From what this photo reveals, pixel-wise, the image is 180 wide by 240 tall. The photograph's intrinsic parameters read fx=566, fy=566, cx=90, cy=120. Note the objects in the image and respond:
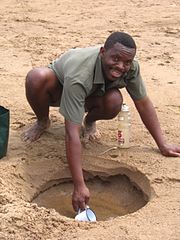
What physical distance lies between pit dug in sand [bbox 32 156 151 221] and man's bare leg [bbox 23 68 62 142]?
469mm

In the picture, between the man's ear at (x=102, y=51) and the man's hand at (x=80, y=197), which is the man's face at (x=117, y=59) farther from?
the man's hand at (x=80, y=197)

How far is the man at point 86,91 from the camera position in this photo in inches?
133

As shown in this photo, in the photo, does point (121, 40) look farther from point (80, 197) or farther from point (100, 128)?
point (100, 128)

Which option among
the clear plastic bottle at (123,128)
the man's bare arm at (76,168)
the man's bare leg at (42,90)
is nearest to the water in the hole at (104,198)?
the clear plastic bottle at (123,128)

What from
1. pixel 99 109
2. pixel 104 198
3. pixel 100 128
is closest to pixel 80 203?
pixel 104 198

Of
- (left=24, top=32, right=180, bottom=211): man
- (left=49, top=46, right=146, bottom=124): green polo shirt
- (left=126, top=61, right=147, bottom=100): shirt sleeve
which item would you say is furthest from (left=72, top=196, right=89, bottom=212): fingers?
(left=126, top=61, right=147, bottom=100): shirt sleeve

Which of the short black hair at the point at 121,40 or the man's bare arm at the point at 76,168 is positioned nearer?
the man's bare arm at the point at 76,168

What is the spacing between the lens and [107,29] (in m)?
7.01

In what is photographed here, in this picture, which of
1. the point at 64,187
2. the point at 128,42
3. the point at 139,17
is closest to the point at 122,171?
the point at 64,187

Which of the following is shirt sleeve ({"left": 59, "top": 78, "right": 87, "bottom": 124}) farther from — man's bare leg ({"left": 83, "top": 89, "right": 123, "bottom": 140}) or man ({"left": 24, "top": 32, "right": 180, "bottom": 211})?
man's bare leg ({"left": 83, "top": 89, "right": 123, "bottom": 140})

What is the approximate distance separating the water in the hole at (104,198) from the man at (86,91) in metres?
0.36

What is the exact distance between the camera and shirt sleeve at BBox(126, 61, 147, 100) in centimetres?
368

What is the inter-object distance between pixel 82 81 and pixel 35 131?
2.80 feet

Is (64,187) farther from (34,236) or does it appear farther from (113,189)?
(34,236)
